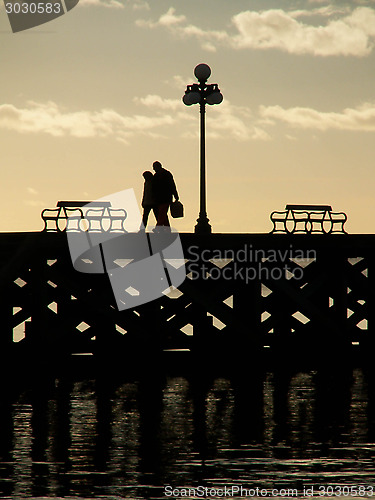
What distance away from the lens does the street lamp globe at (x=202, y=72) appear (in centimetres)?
2409

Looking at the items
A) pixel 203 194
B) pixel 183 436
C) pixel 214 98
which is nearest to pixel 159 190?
pixel 203 194

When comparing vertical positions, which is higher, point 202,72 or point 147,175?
point 202,72

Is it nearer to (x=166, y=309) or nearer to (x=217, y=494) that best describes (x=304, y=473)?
(x=217, y=494)

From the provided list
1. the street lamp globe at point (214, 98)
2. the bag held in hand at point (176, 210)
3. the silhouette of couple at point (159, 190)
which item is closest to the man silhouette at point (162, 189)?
the silhouette of couple at point (159, 190)

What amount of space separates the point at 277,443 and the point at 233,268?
10683 millimetres

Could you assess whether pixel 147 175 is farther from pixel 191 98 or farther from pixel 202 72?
pixel 202 72

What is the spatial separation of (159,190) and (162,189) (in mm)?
68

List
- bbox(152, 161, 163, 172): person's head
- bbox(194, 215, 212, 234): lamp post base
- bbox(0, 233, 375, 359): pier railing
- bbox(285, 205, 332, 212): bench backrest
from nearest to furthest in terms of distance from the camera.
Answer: bbox(0, 233, 375, 359): pier railing, bbox(152, 161, 163, 172): person's head, bbox(194, 215, 212, 234): lamp post base, bbox(285, 205, 332, 212): bench backrest

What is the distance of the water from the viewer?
36.4 feet

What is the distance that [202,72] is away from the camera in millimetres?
24125

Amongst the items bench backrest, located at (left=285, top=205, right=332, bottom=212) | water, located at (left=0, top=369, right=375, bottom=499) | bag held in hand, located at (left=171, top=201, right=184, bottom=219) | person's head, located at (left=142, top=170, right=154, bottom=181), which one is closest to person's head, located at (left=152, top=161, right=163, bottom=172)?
person's head, located at (left=142, top=170, right=154, bottom=181)

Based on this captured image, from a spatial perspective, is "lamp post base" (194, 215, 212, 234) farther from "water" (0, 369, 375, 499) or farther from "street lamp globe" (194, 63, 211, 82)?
"water" (0, 369, 375, 499)

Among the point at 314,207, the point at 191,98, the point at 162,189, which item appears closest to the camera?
the point at 162,189

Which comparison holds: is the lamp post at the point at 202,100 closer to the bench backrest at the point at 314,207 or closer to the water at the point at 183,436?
the bench backrest at the point at 314,207
